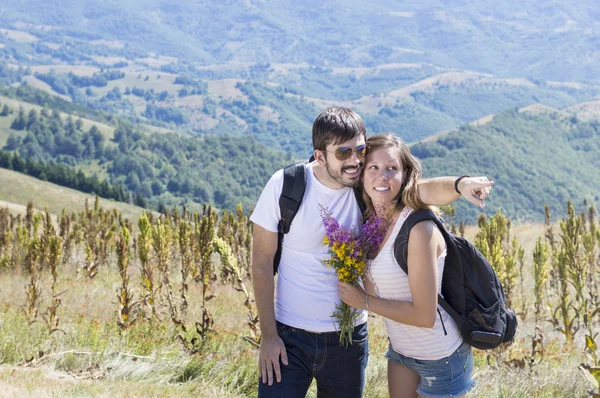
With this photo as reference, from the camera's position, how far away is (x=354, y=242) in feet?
10.3

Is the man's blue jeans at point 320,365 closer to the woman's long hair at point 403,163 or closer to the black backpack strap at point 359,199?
the black backpack strap at point 359,199

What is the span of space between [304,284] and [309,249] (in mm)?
181

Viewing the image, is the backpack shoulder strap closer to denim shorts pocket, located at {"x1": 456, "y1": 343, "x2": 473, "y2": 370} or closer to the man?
the man

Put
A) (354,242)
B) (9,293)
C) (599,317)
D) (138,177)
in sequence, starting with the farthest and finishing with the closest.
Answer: (138,177) < (9,293) < (599,317) < (354,242)

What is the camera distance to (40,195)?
71000mm

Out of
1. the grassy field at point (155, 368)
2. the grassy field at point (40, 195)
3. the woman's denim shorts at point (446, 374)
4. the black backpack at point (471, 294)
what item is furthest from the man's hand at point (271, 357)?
the grassy field at point (40, 195)

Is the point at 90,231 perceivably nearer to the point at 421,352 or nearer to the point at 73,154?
the point at 421,352

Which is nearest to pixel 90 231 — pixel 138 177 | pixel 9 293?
pixel 9 293

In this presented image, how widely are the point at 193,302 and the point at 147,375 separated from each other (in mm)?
3782

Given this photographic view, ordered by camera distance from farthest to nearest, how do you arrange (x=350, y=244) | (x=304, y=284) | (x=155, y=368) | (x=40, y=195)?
(x=40, y=195) → (x=155, y=368) → (x=304, y=284) → (x=350, y=244)

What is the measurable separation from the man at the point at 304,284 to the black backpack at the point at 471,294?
39 centimetres

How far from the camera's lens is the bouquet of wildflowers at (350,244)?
314 centimetres

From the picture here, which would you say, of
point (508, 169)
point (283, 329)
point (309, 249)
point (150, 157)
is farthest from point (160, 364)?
point (508, 169)

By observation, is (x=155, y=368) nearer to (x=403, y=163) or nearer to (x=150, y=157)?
(x=403, y=163)
